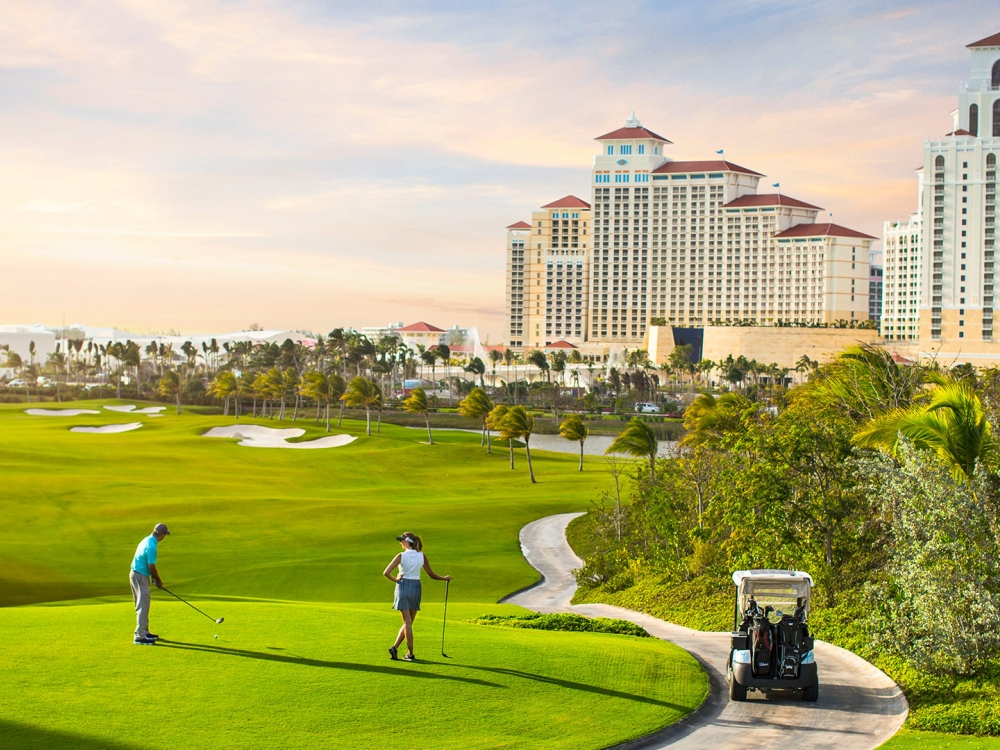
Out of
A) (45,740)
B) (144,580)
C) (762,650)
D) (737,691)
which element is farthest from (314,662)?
(762,650)

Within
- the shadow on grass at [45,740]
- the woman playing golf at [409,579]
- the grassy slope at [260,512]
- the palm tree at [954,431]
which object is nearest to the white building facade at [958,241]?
the grassy slope at [260,512]

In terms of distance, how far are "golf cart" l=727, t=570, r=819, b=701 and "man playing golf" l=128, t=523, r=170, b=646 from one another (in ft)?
29.3

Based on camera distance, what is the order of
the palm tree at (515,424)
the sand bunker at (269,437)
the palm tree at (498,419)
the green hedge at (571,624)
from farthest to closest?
the sand bunker at (269,437), the palm tree at (498,419), the palm tree at (515,424), the green hedge at (571,624)

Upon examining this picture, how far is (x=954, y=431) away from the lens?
1852 cm

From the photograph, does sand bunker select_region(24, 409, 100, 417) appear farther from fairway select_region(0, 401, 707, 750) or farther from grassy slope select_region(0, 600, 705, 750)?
grassy slope select_region(0, 600, 705, 750)

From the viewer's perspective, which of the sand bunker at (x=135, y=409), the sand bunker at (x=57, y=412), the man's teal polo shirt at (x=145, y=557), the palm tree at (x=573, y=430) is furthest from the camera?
the sand bunker at (x=135, y=409)

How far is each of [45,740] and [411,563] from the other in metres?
5.42

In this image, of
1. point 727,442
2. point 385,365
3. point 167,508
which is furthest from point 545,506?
point 385,365

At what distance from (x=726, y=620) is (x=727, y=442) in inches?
242

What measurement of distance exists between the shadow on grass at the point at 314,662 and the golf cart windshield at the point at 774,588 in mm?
4353

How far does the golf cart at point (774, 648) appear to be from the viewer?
15.1 m

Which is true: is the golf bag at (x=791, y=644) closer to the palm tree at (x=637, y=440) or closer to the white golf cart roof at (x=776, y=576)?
the white golf cart roof at (x=776, y=576)

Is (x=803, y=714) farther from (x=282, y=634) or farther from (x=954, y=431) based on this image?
(x=282, y=634)

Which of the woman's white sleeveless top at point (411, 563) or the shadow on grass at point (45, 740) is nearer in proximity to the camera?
the shadow on grass at point (45, 740)
